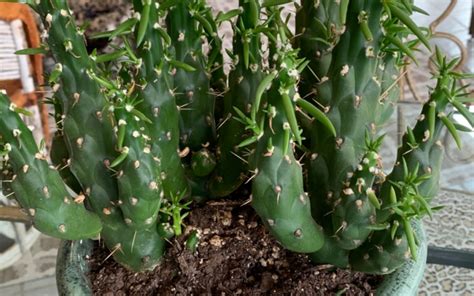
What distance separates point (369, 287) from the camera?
618mm

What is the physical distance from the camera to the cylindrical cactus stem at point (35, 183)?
476 millimetres

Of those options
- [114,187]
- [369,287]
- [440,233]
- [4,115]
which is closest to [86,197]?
[114,187]

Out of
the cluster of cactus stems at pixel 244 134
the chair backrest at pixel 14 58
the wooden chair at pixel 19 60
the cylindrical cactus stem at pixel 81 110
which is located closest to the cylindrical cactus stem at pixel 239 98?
the cluster of cactus stems at pixel 244 134

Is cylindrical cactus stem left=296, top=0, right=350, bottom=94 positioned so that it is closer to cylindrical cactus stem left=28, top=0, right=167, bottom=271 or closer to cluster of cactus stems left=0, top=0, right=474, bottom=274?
cluster of cactus stems left=0, top=0, right=474, bottom=274

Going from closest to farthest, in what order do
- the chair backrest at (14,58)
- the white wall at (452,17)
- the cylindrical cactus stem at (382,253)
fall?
the cylindrical cactus stem at (382,253)
the chair backrest at (14,58)
the white wall at (452,17)

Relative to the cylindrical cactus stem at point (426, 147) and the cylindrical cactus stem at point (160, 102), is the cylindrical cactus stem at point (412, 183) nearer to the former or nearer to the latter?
the cylindrical cactus stem at point (426, 147)

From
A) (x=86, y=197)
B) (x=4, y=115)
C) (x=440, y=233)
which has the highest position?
(x=4, y=115)

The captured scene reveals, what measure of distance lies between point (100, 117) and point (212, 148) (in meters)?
0.19

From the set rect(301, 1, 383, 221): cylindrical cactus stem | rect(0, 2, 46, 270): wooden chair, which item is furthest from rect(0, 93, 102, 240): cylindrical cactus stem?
rect(0, 2, 46, 270): wooden chair

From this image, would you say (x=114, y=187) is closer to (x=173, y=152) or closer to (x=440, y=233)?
(x=173, y=152)

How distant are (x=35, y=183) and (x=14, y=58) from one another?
4.71 feet

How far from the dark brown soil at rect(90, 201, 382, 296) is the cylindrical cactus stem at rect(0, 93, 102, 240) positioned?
128 mm

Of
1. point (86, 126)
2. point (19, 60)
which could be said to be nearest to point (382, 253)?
point (86, 126)

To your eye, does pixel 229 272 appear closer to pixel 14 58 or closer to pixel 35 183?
pixel 35 183
